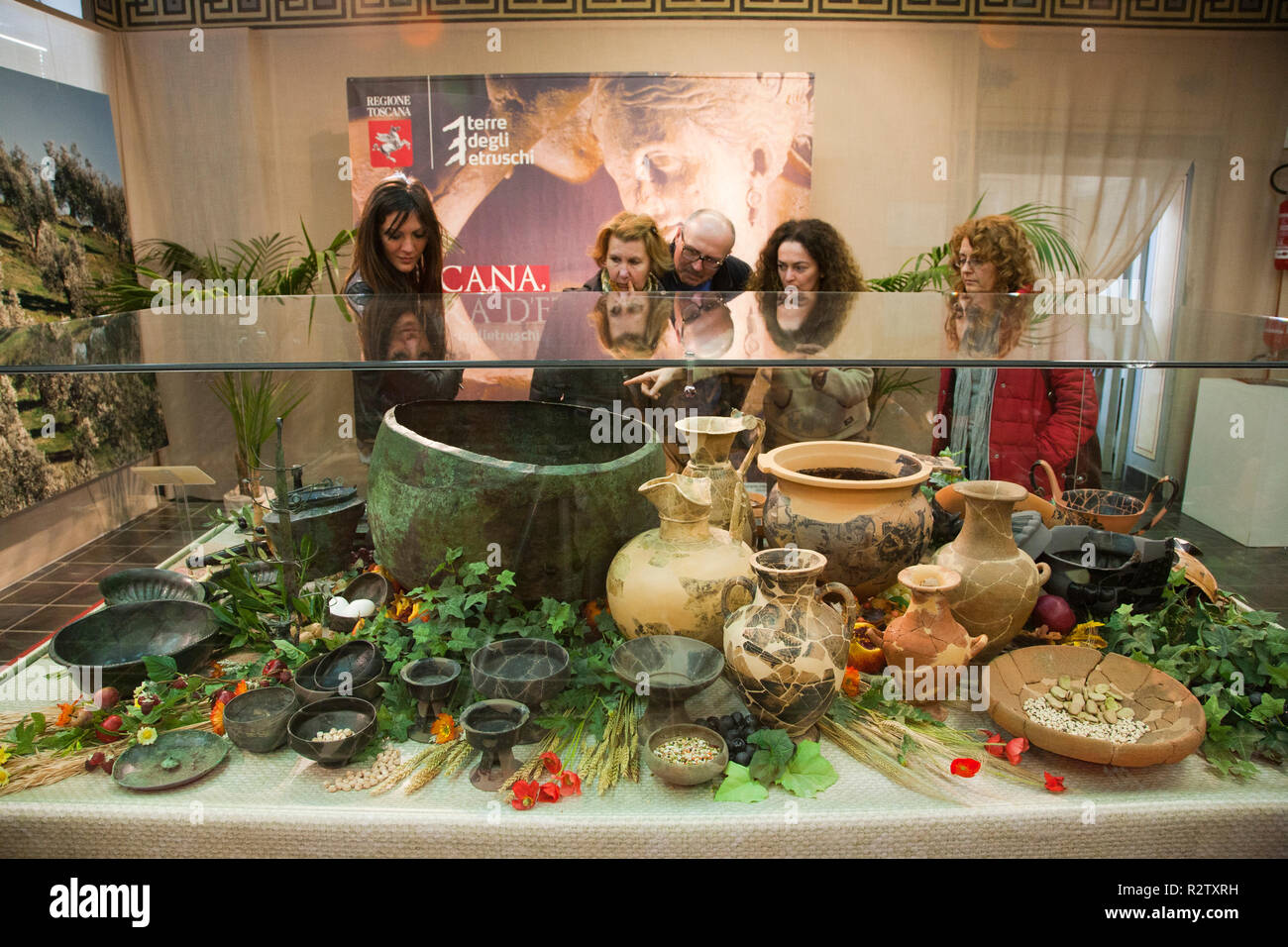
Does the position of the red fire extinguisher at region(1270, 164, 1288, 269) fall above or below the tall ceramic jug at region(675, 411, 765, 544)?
above

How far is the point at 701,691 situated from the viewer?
188 cm

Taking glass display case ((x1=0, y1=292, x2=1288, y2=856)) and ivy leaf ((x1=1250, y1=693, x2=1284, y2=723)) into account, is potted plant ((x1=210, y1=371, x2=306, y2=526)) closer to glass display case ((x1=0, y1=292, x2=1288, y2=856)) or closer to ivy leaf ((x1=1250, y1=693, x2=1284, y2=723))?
glass display case ((x1=0, y1=292, x2=1288, y2=856))

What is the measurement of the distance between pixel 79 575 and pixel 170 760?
0.69 metres

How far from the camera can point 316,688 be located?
1.88m

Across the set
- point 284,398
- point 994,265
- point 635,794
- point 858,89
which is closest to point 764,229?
point 858,89

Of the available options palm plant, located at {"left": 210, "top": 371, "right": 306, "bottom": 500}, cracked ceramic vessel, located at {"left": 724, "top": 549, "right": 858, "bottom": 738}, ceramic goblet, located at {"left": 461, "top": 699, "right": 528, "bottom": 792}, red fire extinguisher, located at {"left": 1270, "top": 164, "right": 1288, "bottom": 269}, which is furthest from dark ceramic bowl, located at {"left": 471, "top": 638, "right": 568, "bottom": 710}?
red fire extinguisher, located at {"left": 1270, "top": 164, "right": 1288, "bottom": 269}

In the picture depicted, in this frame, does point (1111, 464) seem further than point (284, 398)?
Yes

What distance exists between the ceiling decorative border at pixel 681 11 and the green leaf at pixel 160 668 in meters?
3.82

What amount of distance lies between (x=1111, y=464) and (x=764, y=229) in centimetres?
267

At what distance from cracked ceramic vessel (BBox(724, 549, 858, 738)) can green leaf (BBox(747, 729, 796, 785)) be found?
66 millimetres

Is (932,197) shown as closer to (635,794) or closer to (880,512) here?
(880,512)

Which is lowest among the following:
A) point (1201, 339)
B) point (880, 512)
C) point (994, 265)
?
point (880, 512)

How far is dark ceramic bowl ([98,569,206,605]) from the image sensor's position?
217 centimetres

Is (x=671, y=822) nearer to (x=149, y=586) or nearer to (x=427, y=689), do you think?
(x=427, y=689)
